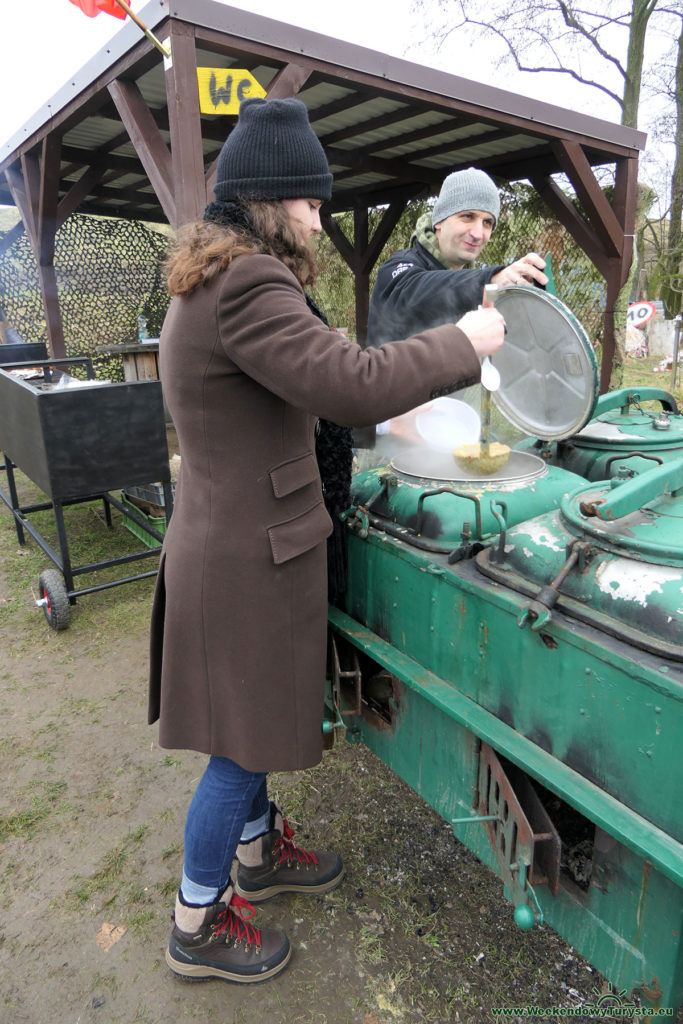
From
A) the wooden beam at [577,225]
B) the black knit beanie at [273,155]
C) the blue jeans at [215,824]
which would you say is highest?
the wooden beam at [577,225]

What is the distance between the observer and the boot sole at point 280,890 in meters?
1.98

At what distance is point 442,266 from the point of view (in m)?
2.26

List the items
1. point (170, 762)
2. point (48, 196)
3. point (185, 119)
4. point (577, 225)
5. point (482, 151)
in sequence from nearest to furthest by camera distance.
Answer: point (170, 762) → point (185, 119) → point (48, 196) → point (577, 225) → point (482, 151)

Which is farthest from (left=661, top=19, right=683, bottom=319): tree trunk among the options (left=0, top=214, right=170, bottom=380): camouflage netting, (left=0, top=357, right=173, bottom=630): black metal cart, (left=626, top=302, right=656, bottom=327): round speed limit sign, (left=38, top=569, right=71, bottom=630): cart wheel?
(left=38, top=569, right=71, bottom=630): cart wheel

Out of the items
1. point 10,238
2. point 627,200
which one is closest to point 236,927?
point 627,200

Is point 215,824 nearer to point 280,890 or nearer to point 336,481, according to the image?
point 280,890

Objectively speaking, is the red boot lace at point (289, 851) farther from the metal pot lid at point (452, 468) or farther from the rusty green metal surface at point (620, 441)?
the rusty green metal surface at point (620, 441)

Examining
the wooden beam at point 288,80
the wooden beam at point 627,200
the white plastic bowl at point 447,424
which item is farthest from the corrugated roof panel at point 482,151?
the white plastic bowl at point 447,424

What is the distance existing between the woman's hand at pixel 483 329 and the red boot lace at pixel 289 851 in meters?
1.58

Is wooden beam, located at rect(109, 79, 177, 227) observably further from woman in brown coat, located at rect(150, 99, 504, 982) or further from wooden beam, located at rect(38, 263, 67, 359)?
wooden beam, located at rect(38, 263, 67, 359)

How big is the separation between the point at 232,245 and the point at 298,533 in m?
0.60

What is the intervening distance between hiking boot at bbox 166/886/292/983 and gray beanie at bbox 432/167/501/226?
2177 millimetres

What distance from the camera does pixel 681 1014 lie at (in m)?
1.64

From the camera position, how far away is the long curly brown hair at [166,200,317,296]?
3.93 feet
